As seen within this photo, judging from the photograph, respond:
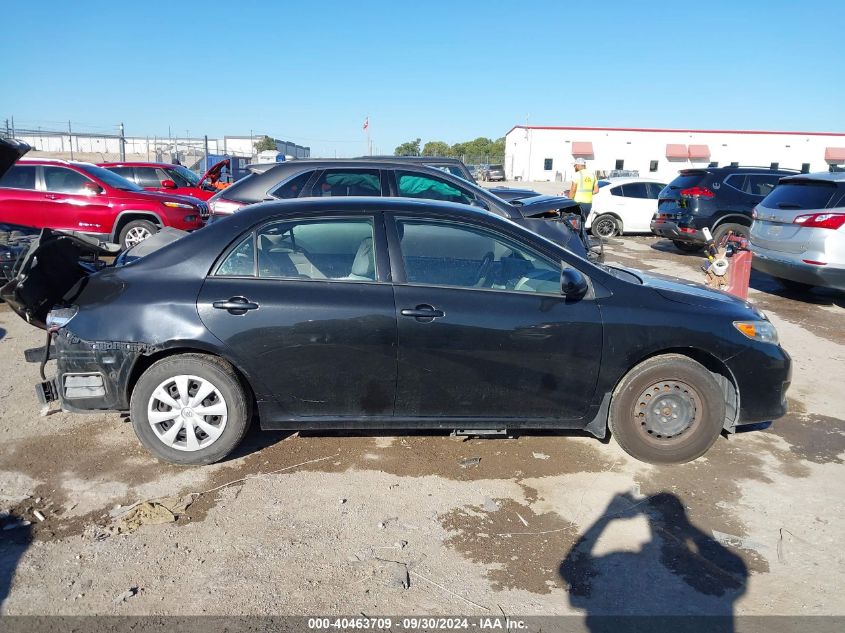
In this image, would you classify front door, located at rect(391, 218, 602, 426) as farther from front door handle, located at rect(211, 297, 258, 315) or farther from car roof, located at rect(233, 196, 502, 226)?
front door handle, located at rect(211, 297, 258, 315)

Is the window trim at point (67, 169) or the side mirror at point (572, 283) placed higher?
the window trim at point (67, 169)

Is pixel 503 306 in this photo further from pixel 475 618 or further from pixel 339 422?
pixel 475 618

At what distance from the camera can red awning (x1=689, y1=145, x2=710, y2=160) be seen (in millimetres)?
54500

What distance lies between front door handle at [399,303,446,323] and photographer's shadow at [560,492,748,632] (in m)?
1.45

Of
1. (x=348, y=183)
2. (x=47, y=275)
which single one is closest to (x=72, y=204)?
(x=348, y=183)

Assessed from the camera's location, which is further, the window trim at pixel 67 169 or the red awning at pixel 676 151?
the red awning at pixel 676 151

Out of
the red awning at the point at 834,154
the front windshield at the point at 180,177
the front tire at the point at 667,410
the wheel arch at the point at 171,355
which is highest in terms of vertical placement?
the red awning at the point at 834,154

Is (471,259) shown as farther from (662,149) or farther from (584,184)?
(662,149)

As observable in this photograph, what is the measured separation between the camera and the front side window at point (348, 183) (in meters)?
7.50

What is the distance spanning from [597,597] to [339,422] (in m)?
1.79

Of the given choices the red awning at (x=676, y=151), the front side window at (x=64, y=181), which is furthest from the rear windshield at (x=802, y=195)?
the red awning at (x=676, y=151)

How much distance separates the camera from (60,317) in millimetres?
3832

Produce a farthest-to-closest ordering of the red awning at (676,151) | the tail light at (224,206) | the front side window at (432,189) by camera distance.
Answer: the red awning at (676,151), the front side window at (432,189), the tail light at (224,206)

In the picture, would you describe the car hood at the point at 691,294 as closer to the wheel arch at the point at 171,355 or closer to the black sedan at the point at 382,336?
the black sedan at the point at 382,336
